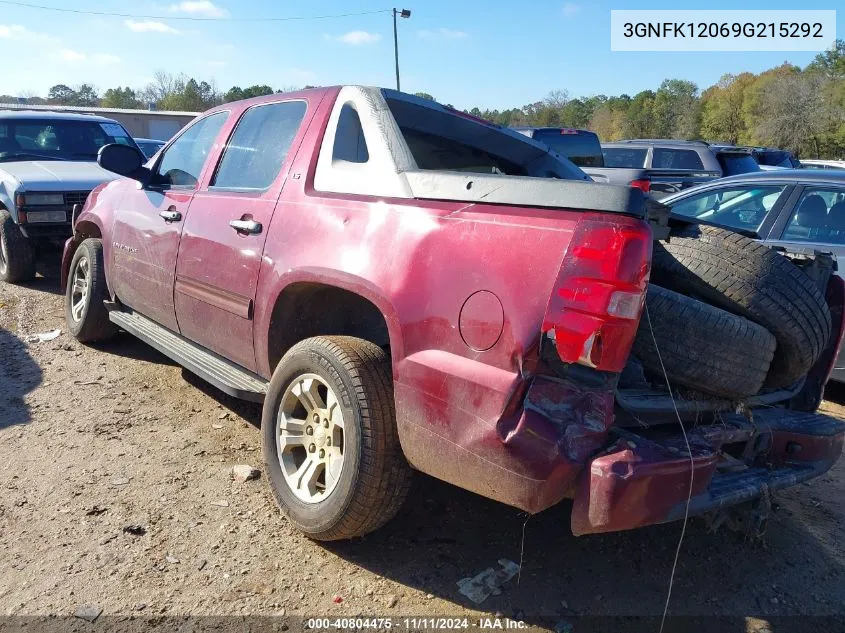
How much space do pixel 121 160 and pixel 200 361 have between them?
5.25 feet

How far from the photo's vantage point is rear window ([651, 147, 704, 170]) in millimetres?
12195

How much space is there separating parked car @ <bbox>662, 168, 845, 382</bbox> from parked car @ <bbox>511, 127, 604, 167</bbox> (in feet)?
22.2

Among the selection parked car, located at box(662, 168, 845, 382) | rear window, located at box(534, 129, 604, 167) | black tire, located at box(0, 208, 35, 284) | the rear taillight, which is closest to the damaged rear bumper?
the rear taillight

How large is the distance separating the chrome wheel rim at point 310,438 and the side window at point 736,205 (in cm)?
348

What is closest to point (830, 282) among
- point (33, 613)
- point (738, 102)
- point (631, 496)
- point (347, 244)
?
point (631, 496)

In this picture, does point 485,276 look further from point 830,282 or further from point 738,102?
point 738,102

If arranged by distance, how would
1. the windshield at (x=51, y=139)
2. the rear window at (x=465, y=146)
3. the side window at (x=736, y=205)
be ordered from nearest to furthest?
1. the rear window at (x=465, y=146)
2. the side window at (x=736, y=205)
3. the windshield at (x=51, y=139)

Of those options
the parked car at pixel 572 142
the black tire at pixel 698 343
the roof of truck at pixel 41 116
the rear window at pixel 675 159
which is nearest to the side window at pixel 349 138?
the black tire at pixel 698 343

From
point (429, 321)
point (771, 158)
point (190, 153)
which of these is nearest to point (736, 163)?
point (771, 158)

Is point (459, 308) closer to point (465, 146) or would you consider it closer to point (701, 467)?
point (701, 467)

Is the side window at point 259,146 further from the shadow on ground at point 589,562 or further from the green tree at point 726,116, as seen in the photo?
the green tree at point 726,116

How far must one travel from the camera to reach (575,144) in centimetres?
1227

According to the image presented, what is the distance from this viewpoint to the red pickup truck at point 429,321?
7.20 feet

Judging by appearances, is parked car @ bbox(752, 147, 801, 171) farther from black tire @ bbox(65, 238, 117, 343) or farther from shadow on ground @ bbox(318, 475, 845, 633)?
black tire @ bbox(65, 238, 117, 343)
